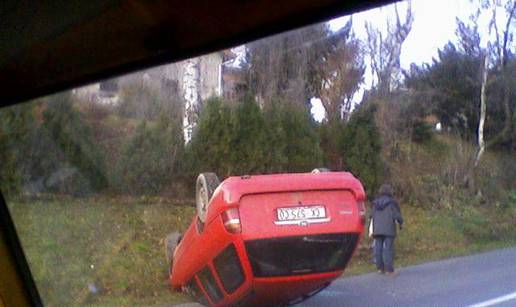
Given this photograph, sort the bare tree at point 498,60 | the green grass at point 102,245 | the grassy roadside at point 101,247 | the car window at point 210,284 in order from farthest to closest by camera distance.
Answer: the green grass at point 102,245
the grassy roadside at point 101,247
the car window at point 210,284
the bare tree at point 498,60

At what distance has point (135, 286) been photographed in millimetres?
5844

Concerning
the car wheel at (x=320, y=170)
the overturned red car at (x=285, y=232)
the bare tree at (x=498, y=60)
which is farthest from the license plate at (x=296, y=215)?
the bare tree at (x=498, y=60)

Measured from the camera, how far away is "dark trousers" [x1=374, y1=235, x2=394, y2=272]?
16.4 feet

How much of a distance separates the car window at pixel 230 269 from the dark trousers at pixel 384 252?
747 millimetres

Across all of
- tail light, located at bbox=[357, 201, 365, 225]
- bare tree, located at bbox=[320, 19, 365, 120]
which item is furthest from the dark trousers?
bare tree, located at bbox=[320, 19, 365, 120]

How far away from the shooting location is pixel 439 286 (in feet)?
15.6

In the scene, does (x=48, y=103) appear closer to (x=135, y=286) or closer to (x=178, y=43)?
(x=135, y=286)

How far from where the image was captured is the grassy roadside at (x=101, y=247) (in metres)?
5.57

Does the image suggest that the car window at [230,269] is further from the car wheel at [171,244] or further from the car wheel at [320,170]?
the car wheel at [320,170]

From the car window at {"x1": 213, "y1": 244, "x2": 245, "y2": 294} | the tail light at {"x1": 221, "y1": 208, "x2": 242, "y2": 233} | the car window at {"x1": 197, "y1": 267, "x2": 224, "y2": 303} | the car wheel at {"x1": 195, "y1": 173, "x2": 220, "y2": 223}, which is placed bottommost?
the car window at {"x1": 197, "y1": 267, "x2": 224, "y2": 303}

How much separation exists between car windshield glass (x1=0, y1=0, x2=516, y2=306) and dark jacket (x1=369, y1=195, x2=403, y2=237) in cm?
2

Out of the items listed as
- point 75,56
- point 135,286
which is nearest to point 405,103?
point 75,56

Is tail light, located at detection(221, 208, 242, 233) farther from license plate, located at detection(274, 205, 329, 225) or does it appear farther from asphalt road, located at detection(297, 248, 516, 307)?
asphalt road, located at detection(297, 248, 516, 307)

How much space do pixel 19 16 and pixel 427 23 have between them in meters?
1.93
